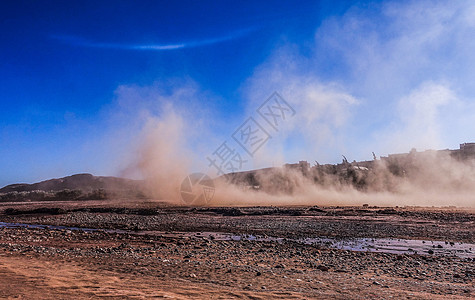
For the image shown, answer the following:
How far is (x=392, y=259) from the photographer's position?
970 cm

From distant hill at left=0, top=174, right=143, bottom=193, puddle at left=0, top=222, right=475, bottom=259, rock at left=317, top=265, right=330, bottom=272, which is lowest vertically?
puddle at left=0, top=222, right=475, bottom=259

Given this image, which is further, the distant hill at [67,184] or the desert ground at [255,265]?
the distant hill at [67,184]

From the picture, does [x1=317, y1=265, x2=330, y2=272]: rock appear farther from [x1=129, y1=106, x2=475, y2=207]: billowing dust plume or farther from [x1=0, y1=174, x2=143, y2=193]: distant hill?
[x1=0, y1=174, x2=143, y2=193]: distant hill

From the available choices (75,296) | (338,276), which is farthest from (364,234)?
(75,296)

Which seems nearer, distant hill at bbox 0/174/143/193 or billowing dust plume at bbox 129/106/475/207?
billowing dust plume at bbox 129/106/475/207

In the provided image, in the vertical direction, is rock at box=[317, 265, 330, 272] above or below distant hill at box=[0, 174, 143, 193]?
below

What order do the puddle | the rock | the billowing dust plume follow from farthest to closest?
the billowing dust plume, the puddle, the rock

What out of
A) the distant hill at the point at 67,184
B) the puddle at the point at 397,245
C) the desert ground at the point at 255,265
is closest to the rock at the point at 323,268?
the desert ground at the point at 255,265

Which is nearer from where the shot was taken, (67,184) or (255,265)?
(255,265)

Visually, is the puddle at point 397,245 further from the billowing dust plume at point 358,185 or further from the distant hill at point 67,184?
the distant hill at point 67,184

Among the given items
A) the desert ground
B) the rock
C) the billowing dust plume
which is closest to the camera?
the desert ground

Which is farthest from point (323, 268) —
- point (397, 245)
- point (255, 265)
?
point (397, 245)

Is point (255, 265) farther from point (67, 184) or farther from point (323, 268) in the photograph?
point (67, 184)

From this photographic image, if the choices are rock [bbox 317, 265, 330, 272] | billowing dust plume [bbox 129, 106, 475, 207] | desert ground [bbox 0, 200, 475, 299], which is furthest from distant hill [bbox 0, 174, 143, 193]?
rock [bbox 317, 265, 330, 272]
